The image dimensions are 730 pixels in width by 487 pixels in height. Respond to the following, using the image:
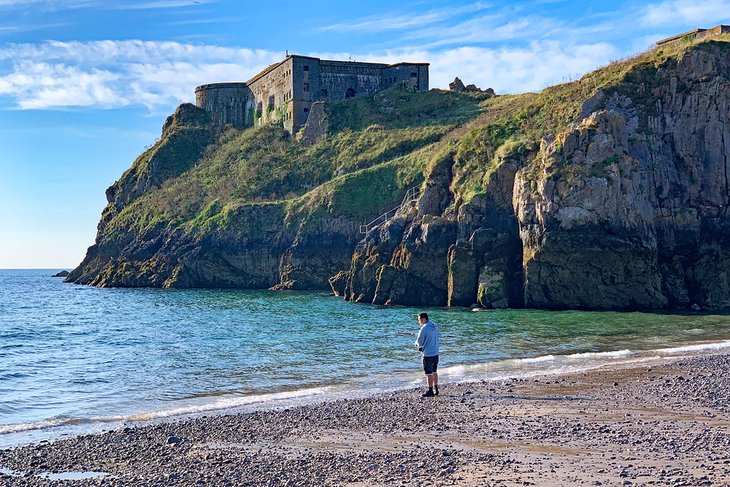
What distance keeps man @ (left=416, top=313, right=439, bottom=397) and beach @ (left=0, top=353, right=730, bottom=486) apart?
0.39 m

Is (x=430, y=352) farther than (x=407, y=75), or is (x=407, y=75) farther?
(x=407, y=75)

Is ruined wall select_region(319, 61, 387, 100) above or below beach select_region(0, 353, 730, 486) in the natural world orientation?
above

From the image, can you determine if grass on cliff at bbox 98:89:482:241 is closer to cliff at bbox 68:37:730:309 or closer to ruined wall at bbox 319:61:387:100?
cliff at bbox 68:37:730:309

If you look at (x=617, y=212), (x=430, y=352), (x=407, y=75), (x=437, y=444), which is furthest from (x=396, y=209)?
(x=437, y=444)

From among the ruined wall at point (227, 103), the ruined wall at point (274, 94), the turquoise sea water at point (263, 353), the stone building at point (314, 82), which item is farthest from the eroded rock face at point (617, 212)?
the ruined wall at point (227, 103)

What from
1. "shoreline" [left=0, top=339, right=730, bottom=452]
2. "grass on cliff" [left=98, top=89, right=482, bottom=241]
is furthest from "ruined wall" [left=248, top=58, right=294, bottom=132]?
"shoreline" [left=0, top=339, right=730, bottom=452]

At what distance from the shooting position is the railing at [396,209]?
5946cm

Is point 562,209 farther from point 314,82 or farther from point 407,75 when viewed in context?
point 314,82

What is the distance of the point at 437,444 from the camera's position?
→ 13961 mm

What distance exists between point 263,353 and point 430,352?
41.0 ft

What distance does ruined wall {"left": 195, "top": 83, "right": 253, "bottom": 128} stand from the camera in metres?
113

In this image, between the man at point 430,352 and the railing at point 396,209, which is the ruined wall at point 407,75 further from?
the man at point 430,352

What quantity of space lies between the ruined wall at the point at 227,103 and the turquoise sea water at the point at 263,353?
63964 millimetres

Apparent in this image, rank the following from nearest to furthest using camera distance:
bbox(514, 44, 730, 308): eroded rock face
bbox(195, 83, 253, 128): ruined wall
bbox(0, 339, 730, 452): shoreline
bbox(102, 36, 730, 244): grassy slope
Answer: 1. bbox(0, 339, 730, 452): shoreline
2. bbox(514, 44, 730, 308): eroded rock face
3. bbox(102, 36, 730, 244): grassy slope
4. bbox(195, 83, 253, 128): ruined wall
